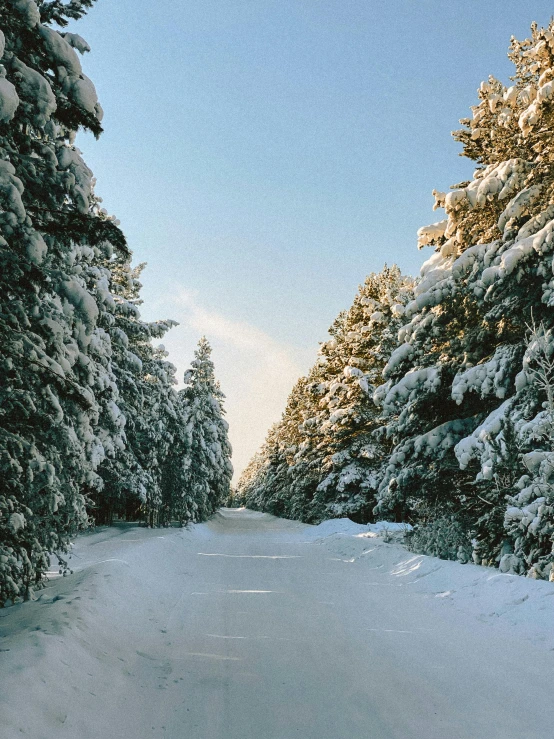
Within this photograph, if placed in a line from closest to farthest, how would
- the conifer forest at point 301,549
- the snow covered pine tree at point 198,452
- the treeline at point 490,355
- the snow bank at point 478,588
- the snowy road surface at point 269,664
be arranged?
the snowy road surface at point 269,664 → the conifer forest at point 301,549 → the snow bank at point 478,588 → the treeline at point 490,355 → the snow covered pine tree at point 198,452

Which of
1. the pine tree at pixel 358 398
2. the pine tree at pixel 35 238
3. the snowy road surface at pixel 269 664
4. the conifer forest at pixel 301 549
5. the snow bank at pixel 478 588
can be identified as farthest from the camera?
the pine tree at pixel 358 398

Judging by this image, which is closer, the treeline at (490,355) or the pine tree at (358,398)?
the treeline at (490,355)

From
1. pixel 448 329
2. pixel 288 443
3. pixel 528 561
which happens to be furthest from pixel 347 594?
pixel 288 443

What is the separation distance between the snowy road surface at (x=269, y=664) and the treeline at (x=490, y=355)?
191 cm

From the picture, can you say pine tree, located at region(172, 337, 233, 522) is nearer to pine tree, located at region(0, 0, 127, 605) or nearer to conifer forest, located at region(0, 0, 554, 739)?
conifer forest, located at region(0, 0, 554, 739)

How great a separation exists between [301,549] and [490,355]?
10545 millimetres

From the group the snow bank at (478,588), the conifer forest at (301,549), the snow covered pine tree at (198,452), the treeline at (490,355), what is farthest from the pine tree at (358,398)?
the snow bank at (478,588)

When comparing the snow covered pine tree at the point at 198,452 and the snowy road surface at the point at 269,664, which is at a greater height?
the snow covered pine tree at the point at 198,452

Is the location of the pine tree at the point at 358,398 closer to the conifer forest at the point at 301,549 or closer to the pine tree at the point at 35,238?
the conifer forest at the point at 301,549

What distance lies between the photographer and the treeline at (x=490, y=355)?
962 centimetres

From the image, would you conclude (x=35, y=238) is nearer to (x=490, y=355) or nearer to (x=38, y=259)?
(x=38, y=259)

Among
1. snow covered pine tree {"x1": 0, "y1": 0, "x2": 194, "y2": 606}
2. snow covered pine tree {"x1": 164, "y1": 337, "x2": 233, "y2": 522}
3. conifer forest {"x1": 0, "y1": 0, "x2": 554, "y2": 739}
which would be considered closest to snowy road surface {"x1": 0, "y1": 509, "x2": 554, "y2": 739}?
conifer forest {"x1": 0, "y1": 0, "x2": 554, "y2": 739}

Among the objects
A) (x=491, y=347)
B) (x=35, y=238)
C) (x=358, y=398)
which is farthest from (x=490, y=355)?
(x=358, y=398)

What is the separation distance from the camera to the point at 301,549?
19.4m
